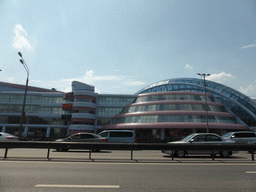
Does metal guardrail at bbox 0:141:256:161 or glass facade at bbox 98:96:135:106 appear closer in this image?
metal guardrail at bbox 0:141:256:161

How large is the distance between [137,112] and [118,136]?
76.7ft

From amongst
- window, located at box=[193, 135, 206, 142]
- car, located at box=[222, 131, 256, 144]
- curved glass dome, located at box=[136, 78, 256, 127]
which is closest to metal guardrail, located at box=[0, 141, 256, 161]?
window, located at box=[193, 135, 206, 142]

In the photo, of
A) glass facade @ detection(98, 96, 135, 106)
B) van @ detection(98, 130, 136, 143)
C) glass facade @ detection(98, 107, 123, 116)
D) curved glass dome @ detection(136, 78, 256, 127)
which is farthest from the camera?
glass facade @ detection(98, 96, 135, 106)

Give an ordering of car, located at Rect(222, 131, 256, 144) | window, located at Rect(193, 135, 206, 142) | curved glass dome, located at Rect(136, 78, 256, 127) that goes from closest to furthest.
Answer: window, located at Rect(193, 135, 206, 142) → car, located at Rect(222, 131, 256, 144) → curved glass dome, located at Rect(136, 78, 256, 127)

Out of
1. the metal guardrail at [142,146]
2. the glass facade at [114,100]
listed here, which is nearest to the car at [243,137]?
the metal guardrail at [142,146]

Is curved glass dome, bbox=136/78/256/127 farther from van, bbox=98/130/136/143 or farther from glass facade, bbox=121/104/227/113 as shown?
van, bbox=98/130/136/143

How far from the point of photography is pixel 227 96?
47625mm

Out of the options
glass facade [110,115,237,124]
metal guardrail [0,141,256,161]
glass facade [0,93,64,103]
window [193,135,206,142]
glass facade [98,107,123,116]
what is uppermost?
glass facade [0,93,64,103]

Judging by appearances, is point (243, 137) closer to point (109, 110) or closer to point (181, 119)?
point (181, 119)

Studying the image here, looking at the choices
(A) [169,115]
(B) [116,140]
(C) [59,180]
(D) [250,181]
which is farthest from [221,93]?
(C) [59,180]

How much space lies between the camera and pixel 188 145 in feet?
38.1

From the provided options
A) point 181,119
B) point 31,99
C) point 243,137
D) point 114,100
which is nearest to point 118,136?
point 243,137

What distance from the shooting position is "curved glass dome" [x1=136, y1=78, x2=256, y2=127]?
142ft

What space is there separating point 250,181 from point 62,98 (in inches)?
2001
